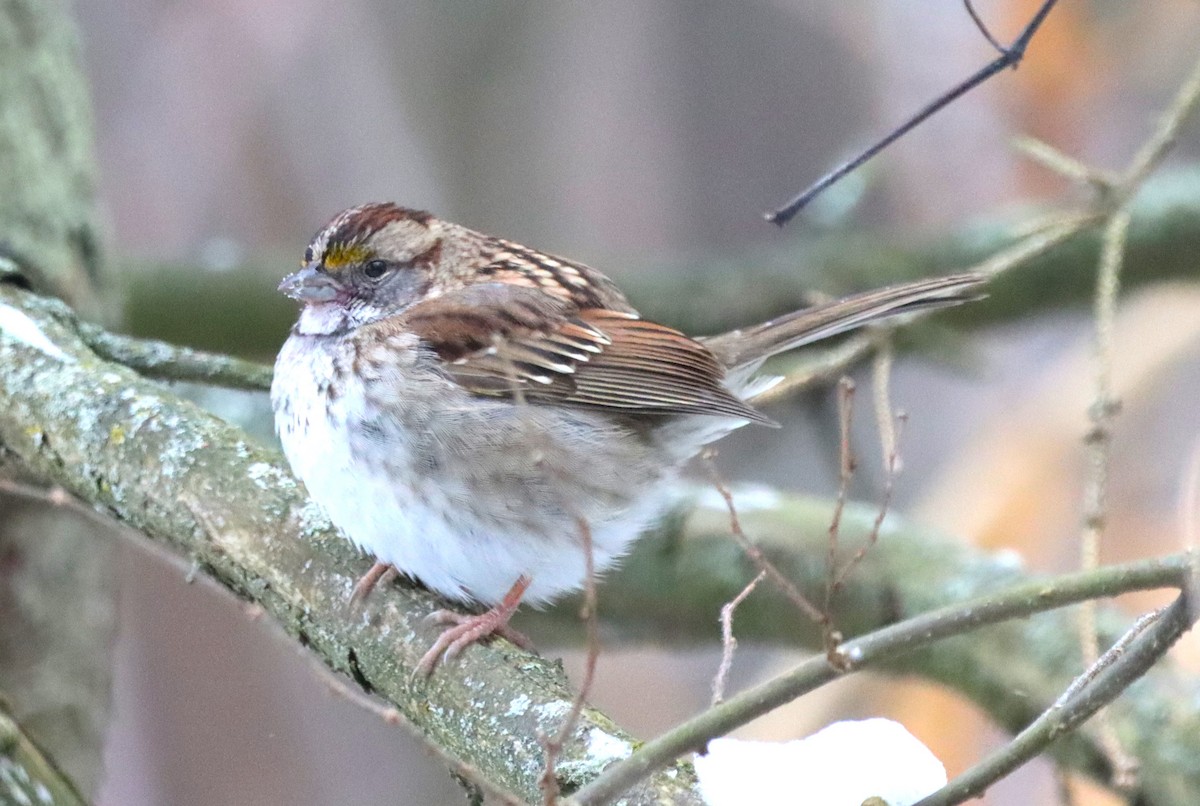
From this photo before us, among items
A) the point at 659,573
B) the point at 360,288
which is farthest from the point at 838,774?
the point at 659,573

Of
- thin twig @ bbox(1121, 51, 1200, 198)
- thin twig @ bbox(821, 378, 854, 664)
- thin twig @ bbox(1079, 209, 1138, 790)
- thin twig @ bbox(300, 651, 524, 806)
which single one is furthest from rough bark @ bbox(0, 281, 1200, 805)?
thin twig @ bbox(1121, 51, 1200, 198)

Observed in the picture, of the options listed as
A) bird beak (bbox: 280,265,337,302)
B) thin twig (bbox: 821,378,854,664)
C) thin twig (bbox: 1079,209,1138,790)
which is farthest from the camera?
bird beak (bbox: 280,265,337,302)

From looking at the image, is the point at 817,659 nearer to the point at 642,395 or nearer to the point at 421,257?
the point at 642,395

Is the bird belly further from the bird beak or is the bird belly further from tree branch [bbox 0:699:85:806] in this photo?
tree branch [bbox 0:699:85:806]

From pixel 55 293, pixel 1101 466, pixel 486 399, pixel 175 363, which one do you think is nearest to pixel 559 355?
pixel 486 399

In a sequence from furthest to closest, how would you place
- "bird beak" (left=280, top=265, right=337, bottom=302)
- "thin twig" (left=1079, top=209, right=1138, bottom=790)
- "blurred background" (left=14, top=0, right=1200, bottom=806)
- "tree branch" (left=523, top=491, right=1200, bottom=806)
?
"blurred background" (left=14, top=0, right=1200, bottom=806) → "tree branch" (left=523, top=491, right=1200, bottom=806) → "bird beak" (left=280, top=265, right=337, bottom=302) → "thin twig" (left=1079, top=209, right=1138, bottom=790)

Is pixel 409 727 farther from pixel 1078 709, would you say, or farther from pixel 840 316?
pixel 840 316
